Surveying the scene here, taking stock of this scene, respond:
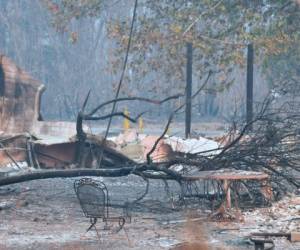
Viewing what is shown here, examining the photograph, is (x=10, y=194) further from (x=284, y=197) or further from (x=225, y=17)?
(x=225, y=17)

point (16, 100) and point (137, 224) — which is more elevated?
point (16, 100)

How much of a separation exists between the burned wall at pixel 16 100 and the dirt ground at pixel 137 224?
14.2 feet

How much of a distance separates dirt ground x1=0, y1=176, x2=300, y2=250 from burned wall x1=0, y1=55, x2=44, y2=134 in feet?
14.2

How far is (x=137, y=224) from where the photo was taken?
9.98 meters

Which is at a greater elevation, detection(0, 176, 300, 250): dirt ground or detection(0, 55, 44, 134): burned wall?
detection(0, 55, 44, 134): burned wall

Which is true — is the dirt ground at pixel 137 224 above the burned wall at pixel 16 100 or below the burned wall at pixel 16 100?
below

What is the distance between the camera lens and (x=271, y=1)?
64.7 feet

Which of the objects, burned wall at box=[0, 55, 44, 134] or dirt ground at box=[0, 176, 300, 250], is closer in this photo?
dirt ground at box=[0, 176, 300, 250]

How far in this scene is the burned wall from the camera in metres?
16.6

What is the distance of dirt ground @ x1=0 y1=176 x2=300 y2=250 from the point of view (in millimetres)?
8852

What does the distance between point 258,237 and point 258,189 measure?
100 inches

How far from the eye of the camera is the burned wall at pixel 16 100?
16594 millimetres

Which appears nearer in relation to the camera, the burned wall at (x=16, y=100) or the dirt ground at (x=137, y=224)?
the dirt ground at (x=137, y=224)

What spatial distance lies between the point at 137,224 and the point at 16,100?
297 inches
